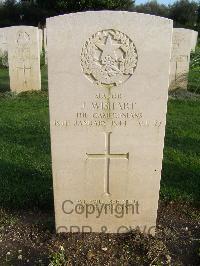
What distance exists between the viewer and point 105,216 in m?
3.58

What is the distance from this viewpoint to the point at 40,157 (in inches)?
210

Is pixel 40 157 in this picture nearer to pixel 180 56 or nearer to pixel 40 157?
pixel 40 157

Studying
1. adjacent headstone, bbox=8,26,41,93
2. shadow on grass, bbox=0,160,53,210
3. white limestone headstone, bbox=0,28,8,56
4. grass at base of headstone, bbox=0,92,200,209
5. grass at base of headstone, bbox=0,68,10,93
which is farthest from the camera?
white limestone headstone, bbox=0,28,8,56

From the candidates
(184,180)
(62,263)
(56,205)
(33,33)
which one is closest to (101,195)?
(56,205)

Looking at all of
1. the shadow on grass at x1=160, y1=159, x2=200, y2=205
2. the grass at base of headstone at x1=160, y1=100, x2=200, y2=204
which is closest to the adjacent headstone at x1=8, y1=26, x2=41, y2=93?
the grass at base of headstone at x1=160, y1=100, x2=200, y2=204

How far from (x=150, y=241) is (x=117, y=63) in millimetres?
1655

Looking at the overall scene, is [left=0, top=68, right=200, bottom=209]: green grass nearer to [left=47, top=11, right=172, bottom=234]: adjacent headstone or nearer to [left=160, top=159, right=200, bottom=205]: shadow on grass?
[left=160, top=159, right=200, bottom=205]: shadow on grass

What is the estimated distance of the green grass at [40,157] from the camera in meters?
4.30

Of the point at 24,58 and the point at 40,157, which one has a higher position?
the point at 24,58

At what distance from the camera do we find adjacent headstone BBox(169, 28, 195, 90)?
977cm

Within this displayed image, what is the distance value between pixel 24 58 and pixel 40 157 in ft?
17.1

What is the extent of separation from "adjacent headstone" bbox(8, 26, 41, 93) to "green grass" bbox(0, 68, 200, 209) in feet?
5.89

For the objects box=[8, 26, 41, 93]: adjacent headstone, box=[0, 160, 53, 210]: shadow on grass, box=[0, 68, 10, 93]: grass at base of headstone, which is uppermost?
box=[8, 26, 41, 93]: adjacent headstone

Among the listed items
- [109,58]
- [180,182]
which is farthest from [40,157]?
[109,58]
